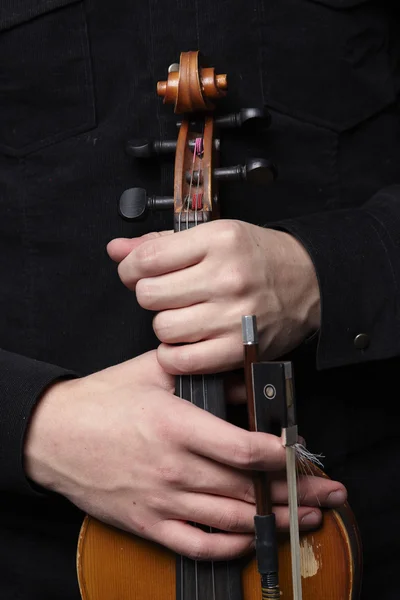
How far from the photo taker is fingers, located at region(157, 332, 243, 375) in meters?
0.93

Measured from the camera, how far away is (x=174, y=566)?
1.01 meters

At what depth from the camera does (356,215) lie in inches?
43.8

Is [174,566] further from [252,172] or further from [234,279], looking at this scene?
[252,172]

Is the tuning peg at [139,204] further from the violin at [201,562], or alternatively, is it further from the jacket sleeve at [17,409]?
the jacket sleeve at [17,409]

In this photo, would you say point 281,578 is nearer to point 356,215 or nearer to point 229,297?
point 229,297

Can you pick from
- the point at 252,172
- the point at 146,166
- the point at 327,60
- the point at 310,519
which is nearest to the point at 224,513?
the point at 310,519

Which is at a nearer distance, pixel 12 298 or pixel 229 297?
pixel 229 297

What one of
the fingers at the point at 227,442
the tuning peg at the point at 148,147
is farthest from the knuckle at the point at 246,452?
the tuning peg at the point at 148,147

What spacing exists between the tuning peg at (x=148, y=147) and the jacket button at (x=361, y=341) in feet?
1.24

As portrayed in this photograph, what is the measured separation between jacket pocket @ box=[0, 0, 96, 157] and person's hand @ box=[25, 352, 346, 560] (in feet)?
1.45

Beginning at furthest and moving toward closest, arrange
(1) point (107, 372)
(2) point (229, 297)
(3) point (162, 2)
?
(3) point (162, 2), (1) point (107, 372), (2) point (229, 297)

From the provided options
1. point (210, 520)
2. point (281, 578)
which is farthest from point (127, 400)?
point (281, 578)

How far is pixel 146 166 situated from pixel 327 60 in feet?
1.15

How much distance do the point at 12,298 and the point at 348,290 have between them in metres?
0.58
